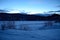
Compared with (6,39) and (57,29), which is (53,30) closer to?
(57,29)

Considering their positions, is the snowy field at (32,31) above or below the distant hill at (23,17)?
below

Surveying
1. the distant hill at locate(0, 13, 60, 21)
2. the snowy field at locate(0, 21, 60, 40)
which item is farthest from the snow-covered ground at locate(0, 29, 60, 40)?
the distant hill at locate(0, 13, 60, 21)

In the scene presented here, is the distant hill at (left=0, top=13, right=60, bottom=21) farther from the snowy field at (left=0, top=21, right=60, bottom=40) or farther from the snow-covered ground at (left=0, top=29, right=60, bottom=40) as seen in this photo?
the snow-covered ground at (left=0, top=29, right=60, bottom=40)

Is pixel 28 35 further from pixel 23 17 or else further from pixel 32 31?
pixel 23 17

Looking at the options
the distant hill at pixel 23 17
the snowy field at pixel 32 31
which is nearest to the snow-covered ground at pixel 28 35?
the snowy field at pixel 32 31

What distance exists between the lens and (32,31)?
179 centimetres

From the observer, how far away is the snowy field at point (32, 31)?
1.75 meters

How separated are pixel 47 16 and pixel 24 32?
0.49 metres

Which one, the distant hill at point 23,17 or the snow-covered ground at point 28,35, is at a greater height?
the distant hill at point 23,17

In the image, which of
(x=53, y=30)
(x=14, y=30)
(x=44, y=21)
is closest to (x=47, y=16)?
(x=44, y=21)

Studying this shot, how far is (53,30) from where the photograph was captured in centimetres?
176

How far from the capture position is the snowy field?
1748 millimetres

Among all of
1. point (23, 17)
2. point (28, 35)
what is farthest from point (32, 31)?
point (23, 17)

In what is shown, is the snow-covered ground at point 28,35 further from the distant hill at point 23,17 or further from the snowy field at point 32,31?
the distant hill at point 23,17
